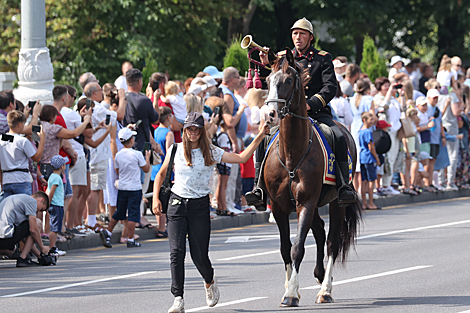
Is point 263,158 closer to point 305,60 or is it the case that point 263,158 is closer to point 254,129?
point 305,60

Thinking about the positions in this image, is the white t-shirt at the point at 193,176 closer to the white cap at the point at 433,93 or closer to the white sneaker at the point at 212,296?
the white sneaker at the point at 212,296

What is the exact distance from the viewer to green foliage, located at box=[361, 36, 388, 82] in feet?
88.2

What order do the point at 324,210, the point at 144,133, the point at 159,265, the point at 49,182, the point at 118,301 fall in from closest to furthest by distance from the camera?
the point at 118,301 → the point at 159,265 → the point at 49,182 → the point at 144,133 → the point at 324,210

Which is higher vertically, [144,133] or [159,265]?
[144,133]

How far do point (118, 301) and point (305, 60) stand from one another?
3.28 m

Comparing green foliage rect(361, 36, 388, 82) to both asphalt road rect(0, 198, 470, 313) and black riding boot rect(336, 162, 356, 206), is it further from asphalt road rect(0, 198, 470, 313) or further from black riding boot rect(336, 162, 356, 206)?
black riding boot rect(336, 162, 356, 206)

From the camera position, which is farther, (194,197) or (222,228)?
(222,228)

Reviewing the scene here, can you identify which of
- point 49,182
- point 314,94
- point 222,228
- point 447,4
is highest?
point 447,4

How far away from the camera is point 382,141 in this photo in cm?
1809

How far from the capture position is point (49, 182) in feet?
40.9

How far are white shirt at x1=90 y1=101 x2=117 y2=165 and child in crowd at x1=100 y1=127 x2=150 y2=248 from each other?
83 cm

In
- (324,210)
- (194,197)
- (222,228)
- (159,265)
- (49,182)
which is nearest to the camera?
(194,197)

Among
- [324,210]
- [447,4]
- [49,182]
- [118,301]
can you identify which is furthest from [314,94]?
[447,4]

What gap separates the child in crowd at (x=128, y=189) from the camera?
13.5 m
